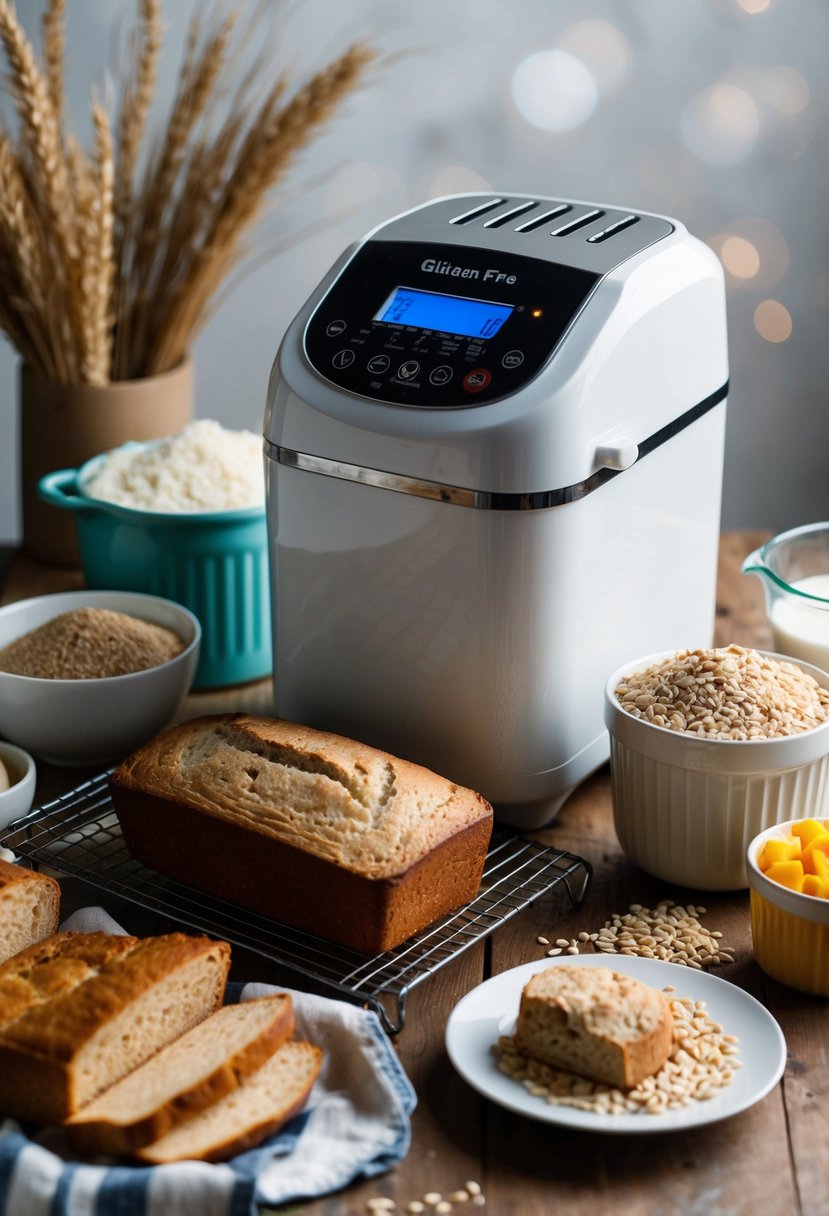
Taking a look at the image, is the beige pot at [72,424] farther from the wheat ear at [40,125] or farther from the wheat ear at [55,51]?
the wheat ear at [55,51]

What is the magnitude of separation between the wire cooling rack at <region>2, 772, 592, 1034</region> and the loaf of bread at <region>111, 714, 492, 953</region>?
23 millimetres

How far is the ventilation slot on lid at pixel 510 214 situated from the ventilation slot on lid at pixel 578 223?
0.07 meters

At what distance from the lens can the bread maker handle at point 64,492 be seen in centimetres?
168

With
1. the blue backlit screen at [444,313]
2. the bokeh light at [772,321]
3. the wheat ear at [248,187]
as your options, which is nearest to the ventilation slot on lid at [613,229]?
the blue backlit screen at [444,313]

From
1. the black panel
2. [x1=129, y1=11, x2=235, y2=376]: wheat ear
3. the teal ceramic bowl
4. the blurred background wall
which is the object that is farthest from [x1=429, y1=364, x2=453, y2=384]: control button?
the blurred background wall

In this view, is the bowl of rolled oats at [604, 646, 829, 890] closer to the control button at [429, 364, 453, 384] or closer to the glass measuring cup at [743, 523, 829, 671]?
the glass measuring cup at [743, 523, 829, 671]

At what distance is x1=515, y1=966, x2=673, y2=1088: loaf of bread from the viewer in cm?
102

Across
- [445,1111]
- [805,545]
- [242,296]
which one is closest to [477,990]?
[445,1111]

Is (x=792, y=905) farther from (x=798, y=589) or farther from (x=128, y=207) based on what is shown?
(x=128, y=207)

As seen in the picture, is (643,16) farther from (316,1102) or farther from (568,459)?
(316,1102)

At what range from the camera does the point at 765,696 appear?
1284 mm

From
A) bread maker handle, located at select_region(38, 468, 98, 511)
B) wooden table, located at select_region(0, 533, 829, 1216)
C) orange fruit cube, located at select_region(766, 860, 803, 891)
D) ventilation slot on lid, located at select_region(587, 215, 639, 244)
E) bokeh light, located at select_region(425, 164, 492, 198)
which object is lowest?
wooden table, located at select_region(0, 533, 829, 1216)

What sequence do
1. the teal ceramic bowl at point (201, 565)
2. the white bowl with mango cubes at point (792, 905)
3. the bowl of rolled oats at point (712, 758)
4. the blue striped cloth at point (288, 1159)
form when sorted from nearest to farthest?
the blue striped cloth at point (288, 1159)
the white bowl with mango cubes at point (792, 905)
the bowl of rolled oats at point (712, 758)
the teal ceramic bowl at point (201, 565)

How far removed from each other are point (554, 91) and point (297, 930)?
208 cm
